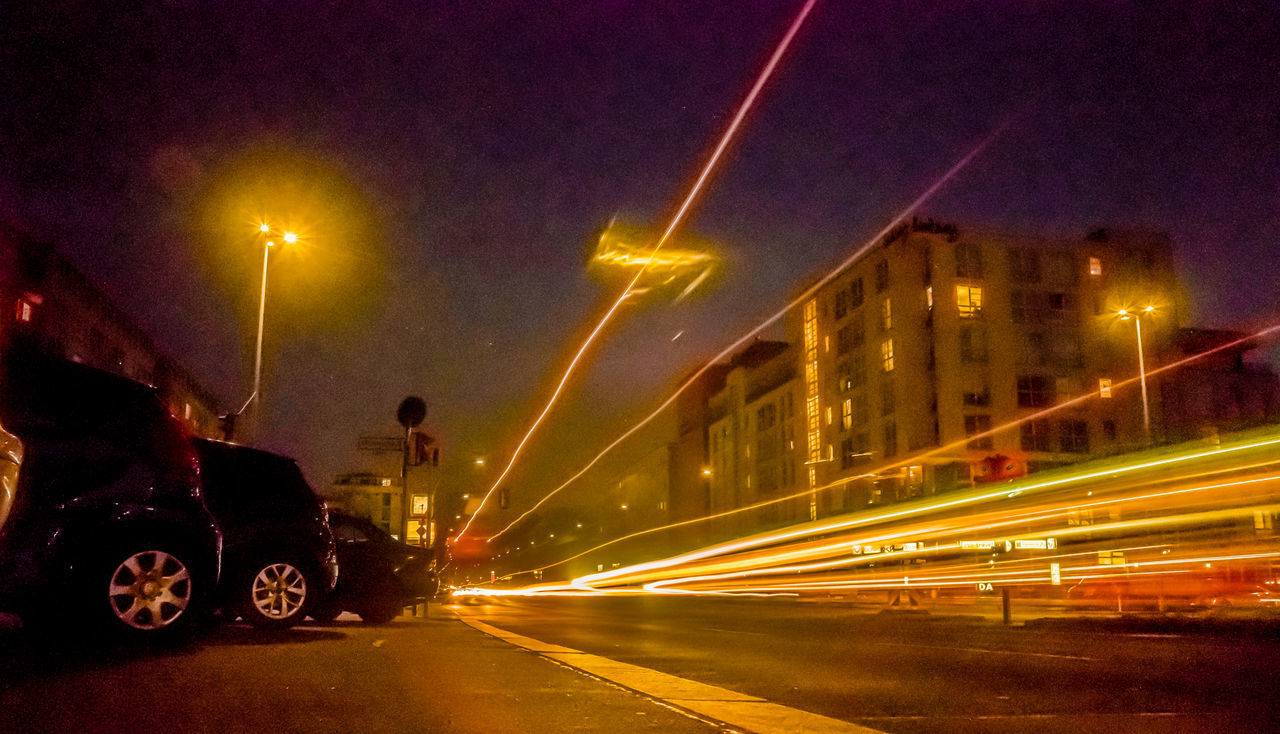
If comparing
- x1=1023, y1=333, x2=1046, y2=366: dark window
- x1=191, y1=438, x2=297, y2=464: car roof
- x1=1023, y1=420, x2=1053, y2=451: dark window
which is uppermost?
x1=1023, y1=333, x2=1046, y2=366: dark window

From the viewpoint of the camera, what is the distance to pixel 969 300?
6328 centimetres

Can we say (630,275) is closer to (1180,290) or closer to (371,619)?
(371,619)

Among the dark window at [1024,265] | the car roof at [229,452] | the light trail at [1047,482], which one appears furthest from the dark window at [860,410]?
the car roof at [229,452]

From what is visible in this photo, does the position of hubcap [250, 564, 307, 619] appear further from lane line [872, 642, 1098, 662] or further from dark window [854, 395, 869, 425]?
dark window [854, 395, 869, 425]

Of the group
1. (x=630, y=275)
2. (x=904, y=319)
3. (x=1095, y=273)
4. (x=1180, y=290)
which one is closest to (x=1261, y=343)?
(x=1180, y=290)

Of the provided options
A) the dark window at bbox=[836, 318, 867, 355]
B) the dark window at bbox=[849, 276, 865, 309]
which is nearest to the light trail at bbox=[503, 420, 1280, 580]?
the dark window at bbox=[836, 318, 867, 355]

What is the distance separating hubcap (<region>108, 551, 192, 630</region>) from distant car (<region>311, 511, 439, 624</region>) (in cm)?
560

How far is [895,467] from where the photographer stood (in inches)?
2468

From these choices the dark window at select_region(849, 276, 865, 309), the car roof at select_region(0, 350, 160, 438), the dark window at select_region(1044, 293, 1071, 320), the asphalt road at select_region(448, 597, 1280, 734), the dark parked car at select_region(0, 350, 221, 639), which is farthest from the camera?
the dark window at select_region(849, 276, 865, 309)

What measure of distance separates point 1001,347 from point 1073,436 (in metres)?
6.38

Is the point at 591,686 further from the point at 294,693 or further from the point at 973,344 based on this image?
the point at 973,344

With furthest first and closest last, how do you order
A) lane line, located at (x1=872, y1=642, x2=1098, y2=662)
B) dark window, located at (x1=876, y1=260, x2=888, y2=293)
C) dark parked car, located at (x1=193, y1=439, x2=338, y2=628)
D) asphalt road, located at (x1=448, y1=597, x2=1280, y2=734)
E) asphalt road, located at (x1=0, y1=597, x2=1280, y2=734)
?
dark window, located at (x1=876, y1=260, x2=888, y2=293), lane line, located at (x1=872, y1=642, x2=1098, y2=662), dark parked car, located at (x1=193, y1=439, x2=338, y2=628), asphalt road, located at (x1=448, y1=597, x2=1280, y2=734), asphalt road, located at (x1=0, y1=597, x2=1280, y2=734)

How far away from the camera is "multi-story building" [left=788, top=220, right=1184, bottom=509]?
203ft

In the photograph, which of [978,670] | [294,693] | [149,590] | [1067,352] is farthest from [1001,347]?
[294,693]
